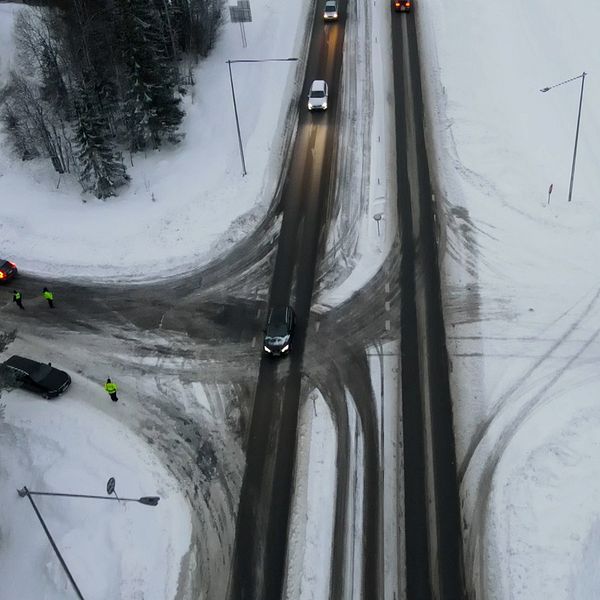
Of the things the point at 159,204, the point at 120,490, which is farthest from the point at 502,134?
the point at 120,490

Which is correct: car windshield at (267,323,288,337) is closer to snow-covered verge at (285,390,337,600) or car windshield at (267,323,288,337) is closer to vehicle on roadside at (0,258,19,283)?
snow-covered verge at (285,390,337,600)

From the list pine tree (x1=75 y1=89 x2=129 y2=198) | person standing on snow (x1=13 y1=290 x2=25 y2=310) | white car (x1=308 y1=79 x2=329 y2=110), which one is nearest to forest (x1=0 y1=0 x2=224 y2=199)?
pine tree (x1=75 y1=89 x2=129 y2=198)

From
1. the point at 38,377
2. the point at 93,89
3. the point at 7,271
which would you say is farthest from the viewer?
the point at 93,89

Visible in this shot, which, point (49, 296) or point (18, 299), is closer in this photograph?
point (49, 296)

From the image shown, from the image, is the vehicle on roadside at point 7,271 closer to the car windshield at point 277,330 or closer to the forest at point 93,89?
the forest at point 93,89

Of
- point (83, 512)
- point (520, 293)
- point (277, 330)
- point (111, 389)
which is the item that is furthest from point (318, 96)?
point (83, 512)

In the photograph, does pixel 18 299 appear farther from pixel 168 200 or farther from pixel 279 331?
pixel 279 331
